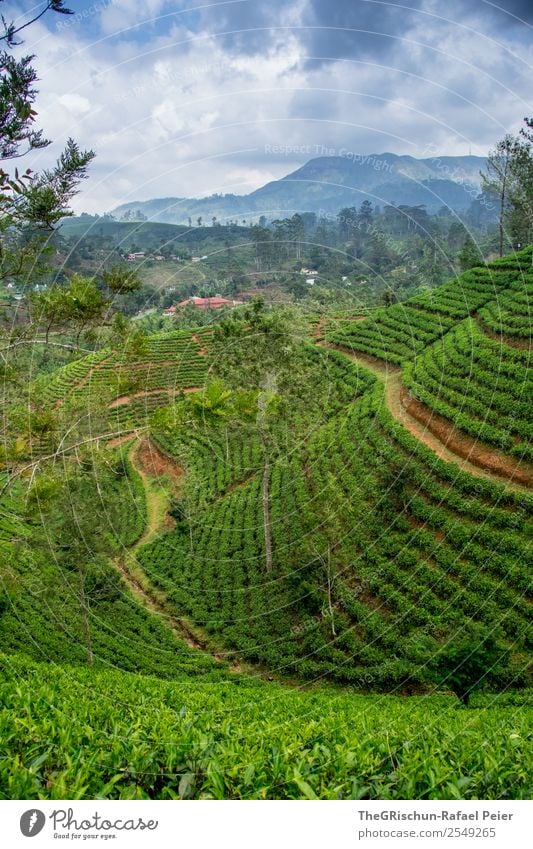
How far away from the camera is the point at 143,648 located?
57.6 ft

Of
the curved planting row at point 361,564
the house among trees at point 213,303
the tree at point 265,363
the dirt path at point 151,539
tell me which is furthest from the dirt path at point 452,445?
the dirt path at point 151,539

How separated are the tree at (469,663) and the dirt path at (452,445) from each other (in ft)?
13.4

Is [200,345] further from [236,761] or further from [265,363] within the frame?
[236,761]

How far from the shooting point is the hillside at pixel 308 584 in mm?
4457

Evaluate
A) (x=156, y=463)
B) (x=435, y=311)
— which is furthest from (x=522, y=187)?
(x=156, y=463)

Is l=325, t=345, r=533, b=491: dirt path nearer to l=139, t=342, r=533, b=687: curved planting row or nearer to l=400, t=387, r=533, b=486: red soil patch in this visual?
l=400, t=387, r=533, b=486: red soil patch

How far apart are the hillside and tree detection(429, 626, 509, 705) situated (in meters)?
0.28

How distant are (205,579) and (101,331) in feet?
43.4

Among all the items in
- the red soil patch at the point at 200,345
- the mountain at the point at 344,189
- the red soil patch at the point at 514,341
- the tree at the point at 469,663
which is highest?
the red soil patch at the point at 200,345

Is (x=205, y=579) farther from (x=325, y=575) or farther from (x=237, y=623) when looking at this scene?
(x=325, y=575)

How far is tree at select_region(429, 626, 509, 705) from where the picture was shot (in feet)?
37.9

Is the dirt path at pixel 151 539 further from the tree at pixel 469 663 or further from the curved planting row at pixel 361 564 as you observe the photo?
the tree at pixel 469 663

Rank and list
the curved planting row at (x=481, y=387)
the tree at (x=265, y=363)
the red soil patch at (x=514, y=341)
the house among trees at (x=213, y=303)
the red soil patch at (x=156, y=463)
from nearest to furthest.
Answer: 1. the curved planting row at (x=481, y=387)
2. the tree at (x=265, y=363)
3. the red soil patch at (x=514, y=341)
4. the house among trees at (x=213, y=303)
5. the red soil patch at (x=156, y=463)

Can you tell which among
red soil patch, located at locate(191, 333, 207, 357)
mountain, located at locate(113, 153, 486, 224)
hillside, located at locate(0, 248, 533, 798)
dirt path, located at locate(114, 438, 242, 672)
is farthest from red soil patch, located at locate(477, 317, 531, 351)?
red soil patch, located at locate(191, 333, 207, 357)
